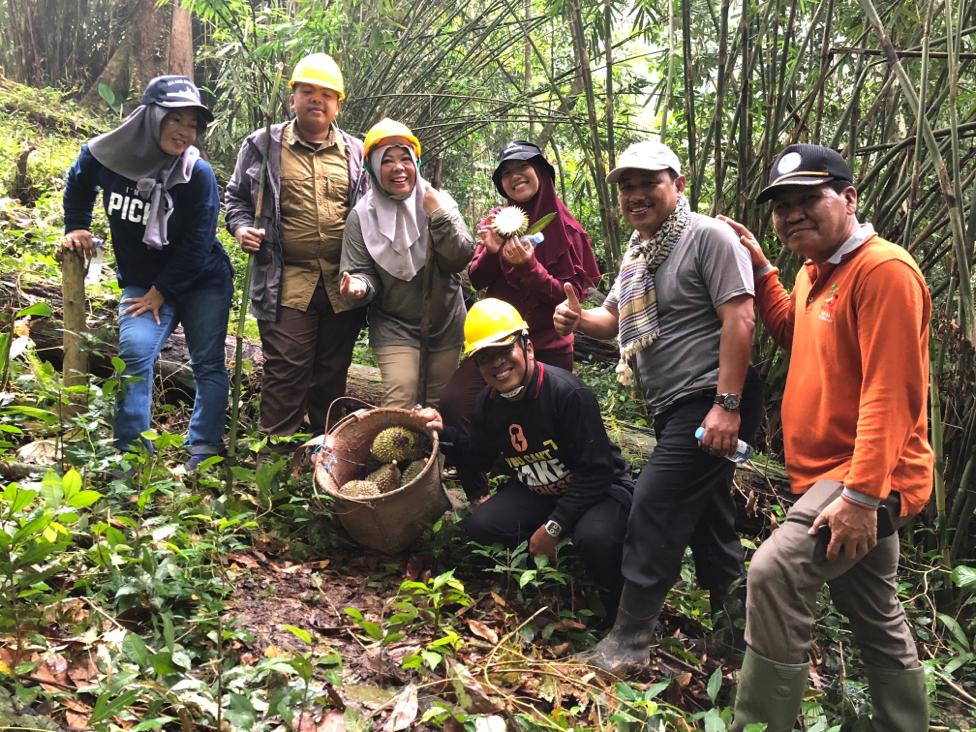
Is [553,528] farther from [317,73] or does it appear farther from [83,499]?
[317,73]

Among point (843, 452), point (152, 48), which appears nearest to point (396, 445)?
point (843, 452)

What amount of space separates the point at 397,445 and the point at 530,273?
0.93 metres

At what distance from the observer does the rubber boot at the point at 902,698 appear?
221 centimetres

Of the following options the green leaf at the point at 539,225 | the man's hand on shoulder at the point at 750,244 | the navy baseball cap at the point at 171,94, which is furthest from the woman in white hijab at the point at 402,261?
the man's hand on shoulder at the point at 750,244

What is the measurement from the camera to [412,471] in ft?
10.8

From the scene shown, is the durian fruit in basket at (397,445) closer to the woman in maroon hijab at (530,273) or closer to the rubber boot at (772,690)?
the woman in maroon hijab at (530,273)

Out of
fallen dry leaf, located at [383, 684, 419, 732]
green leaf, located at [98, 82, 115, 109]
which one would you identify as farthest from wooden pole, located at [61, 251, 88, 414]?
green leaf, located at [98, 82, 115, 109]

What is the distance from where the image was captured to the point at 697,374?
8.54ft

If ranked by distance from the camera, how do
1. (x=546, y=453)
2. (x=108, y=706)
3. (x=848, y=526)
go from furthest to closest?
(x=546, y=453)
(x=848, y=526)
(x=108, y=706)

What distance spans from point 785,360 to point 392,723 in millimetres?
3031

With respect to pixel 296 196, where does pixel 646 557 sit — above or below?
below

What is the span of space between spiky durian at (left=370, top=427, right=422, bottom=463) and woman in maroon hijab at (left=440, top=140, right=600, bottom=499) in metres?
0.22

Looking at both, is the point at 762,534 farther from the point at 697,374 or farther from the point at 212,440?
the point at 212,440

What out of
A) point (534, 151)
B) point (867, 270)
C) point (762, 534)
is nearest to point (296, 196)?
point (534, 151)
